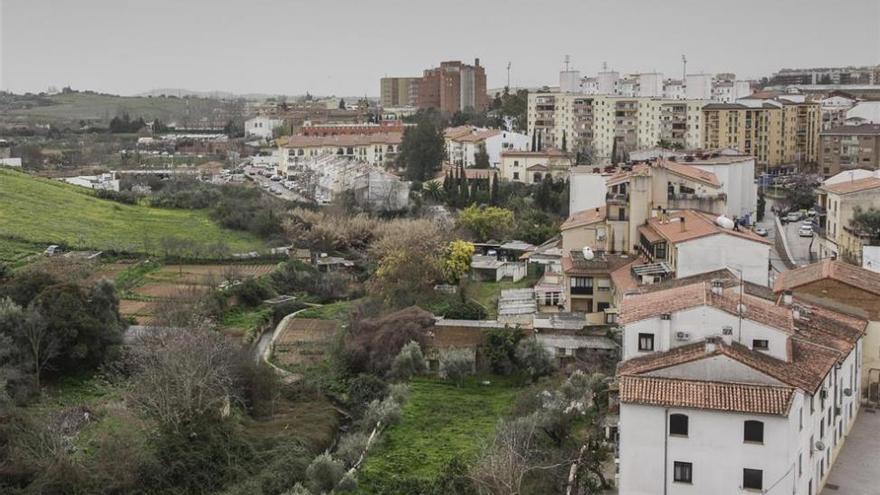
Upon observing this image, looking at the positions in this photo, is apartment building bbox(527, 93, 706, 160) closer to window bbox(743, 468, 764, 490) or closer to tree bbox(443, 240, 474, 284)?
tree bbox(443, 240, 474, 284)

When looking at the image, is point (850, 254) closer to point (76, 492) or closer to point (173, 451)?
point (173, 451)

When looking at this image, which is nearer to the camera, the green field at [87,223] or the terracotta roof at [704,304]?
the terracotta roof at [704,304]

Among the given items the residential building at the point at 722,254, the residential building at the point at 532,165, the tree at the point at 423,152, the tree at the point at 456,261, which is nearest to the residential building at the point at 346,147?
the tree at the point at 423,152

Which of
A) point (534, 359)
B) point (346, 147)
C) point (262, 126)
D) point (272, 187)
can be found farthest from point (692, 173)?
point (262, 126)

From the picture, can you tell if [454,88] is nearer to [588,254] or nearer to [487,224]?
[487,224]

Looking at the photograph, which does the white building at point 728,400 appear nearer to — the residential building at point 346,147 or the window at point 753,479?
the window at point 753,479

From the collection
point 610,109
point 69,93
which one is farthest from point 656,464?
point 69,93
